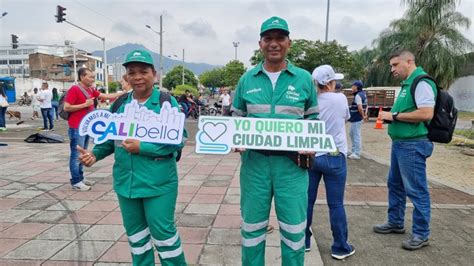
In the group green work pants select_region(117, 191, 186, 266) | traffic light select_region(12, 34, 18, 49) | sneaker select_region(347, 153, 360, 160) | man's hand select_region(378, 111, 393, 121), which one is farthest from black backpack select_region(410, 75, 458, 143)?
traffic light select_region(12, 34, 18, 49)

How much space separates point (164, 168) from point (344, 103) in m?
1.80

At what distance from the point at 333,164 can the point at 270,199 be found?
0.86m

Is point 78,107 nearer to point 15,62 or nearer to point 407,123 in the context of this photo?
point 407,123

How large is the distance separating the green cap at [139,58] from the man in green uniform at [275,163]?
0.72m

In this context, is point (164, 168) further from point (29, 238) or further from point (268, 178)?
point (29, 238)

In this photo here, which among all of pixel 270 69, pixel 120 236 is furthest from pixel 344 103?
pixel 120 236

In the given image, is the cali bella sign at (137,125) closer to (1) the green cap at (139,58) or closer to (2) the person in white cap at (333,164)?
(1) the green cap at (139,58)

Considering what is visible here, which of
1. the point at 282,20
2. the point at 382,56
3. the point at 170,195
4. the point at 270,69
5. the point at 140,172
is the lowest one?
the point at 170,195

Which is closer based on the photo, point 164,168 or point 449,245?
point 164,168

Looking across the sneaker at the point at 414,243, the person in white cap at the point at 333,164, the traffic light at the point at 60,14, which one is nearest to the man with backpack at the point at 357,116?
the sneaker at the point at 414,243

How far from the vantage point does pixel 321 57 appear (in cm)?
3525

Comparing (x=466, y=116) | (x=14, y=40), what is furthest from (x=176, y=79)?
(x=466, y=116)

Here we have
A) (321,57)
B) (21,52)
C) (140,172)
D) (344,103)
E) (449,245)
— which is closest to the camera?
(140,172)

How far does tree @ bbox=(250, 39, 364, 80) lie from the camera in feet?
115
